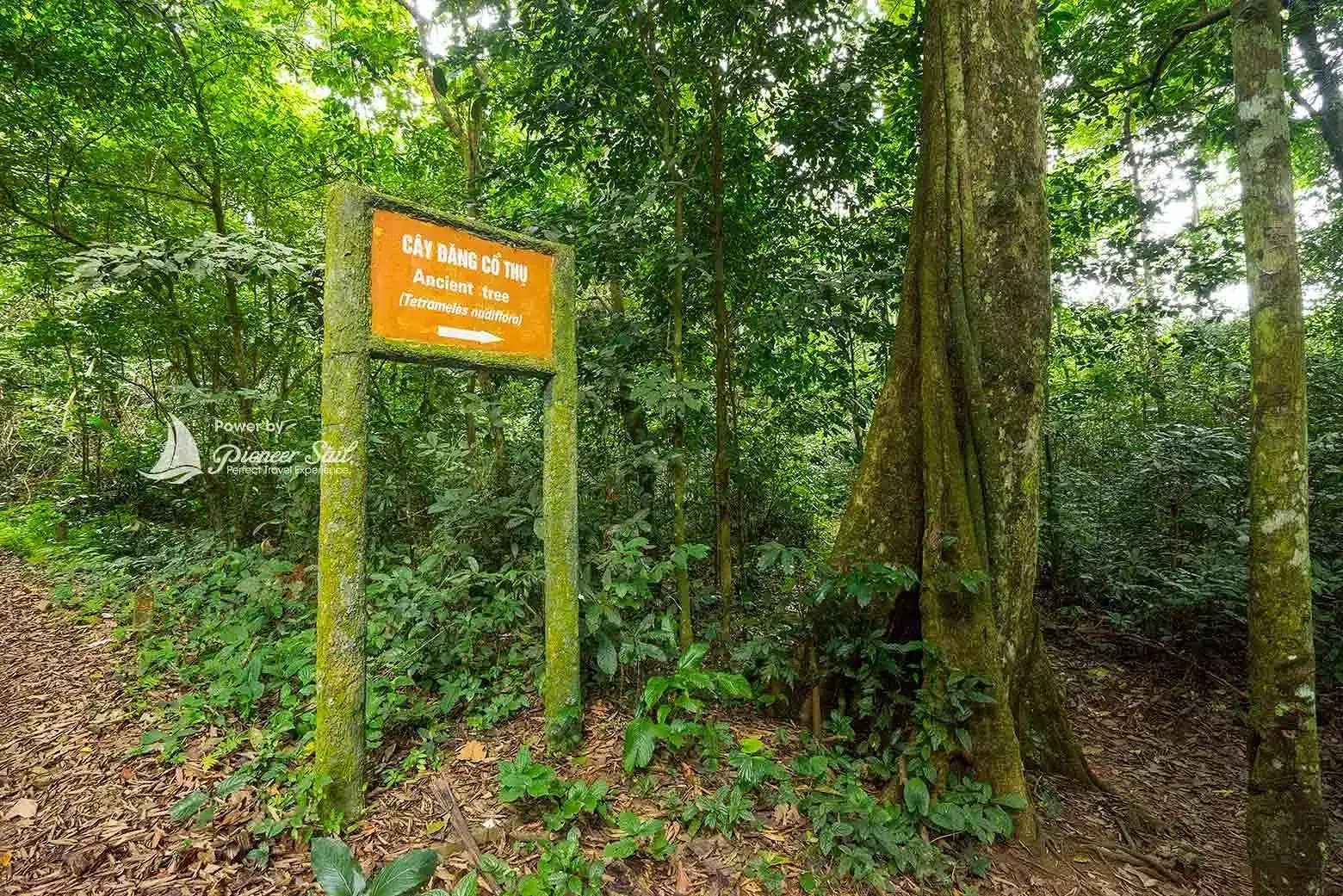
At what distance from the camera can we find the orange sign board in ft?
8.47

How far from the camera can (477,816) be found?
2.57 m

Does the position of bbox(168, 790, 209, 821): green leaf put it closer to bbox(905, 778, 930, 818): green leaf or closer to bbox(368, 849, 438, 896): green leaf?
bbox(368, 849, 438, 896): green leaf

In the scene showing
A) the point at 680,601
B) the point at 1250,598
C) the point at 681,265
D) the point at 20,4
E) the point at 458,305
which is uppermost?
the point at 20,4

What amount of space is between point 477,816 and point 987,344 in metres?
3.41

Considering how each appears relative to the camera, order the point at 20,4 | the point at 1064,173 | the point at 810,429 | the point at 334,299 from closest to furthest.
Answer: the point at 334,299 → the point at 20,4 → the point at 1064,173 → the point at 810,429

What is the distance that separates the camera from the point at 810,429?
18.9ft

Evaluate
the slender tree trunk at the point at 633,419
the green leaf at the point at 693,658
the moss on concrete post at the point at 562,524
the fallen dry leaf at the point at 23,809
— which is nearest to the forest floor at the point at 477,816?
the fallen dry leaf at the point at 23,809

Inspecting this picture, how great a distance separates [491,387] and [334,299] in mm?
2619

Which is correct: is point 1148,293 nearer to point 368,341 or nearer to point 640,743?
point 640,743

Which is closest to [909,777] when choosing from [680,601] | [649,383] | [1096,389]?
[680,601]

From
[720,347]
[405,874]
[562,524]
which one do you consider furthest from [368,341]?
[720,347]

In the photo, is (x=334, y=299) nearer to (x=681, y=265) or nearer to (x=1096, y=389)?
(x=681, y=265)

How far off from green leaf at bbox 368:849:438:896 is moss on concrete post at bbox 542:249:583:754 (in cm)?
104

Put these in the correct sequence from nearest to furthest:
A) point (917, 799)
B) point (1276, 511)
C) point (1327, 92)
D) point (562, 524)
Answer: point (1276, 511)
point (917, 799)
point (562, 524)
point (1327, 92)
